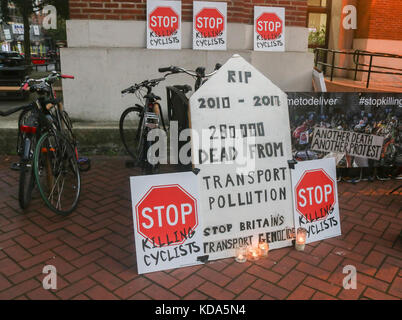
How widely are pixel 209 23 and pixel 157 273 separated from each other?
4788mm

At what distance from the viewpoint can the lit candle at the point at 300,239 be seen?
3506 millimetres

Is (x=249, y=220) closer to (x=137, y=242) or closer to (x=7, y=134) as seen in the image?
(x=137, y=242)

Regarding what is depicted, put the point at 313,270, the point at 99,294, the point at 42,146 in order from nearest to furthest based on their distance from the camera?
1. the point at 99,294
2. the point at 313,270
3. the point at 42,146

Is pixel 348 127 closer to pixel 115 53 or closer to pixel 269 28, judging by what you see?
pixel 269 28

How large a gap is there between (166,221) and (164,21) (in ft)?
14.1

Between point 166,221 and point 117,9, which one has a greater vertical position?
point 117,9

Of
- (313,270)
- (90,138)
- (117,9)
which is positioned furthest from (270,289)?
(117,9)

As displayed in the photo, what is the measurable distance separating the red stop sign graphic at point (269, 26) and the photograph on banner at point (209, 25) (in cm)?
74

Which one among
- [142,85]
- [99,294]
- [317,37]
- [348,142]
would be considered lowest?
[99,294]

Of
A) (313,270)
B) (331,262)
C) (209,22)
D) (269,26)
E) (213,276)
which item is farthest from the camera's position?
(269,26)

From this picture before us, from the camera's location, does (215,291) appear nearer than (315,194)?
Yes

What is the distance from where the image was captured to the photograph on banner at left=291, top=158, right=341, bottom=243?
142 inches

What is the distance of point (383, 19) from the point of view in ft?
38.2

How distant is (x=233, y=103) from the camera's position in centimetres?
341
